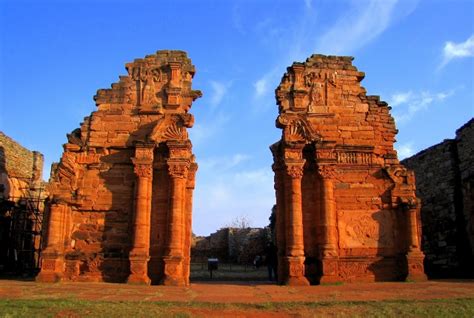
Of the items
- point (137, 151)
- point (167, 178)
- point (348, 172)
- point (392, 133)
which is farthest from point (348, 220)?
point (137, 151)

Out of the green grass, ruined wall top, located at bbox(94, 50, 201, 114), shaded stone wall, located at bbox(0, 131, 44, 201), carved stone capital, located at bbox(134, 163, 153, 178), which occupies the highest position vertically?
ruined wall top, located at bbox(94, 50, 201, 114)

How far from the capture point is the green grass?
6625 mm

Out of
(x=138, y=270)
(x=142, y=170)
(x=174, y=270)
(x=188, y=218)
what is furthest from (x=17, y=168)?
(x=174, y=270)

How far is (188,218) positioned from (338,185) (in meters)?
4.71

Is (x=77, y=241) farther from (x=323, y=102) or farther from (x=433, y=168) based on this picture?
(x=433, y=168)

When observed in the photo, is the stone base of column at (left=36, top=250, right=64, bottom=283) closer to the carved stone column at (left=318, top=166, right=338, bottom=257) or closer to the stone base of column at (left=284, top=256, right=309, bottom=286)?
the stone base of column at (left=284, top=256, right=309, bottom=286)

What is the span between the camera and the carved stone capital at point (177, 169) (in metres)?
13.1

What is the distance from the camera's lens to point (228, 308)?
729cm

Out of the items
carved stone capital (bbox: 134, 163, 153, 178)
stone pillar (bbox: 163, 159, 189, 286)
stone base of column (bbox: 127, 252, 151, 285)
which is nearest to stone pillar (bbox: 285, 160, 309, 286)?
stone pillar (bbox: 163, 159, 189, 286)

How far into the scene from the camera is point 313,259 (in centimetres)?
1282

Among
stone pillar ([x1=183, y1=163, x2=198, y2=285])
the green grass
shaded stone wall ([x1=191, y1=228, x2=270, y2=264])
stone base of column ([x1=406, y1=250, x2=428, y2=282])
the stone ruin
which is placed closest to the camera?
the green grass

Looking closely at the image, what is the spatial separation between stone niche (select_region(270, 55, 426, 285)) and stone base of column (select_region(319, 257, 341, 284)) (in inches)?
1.1

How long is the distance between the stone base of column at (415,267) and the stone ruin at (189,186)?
30 mm

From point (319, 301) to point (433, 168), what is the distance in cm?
1384
